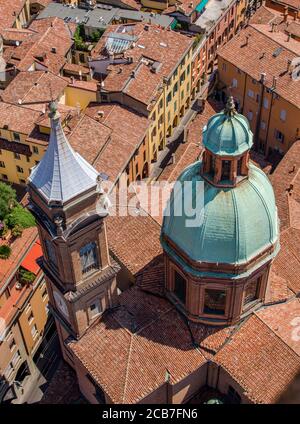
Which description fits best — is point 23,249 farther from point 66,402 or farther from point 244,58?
point 244,58

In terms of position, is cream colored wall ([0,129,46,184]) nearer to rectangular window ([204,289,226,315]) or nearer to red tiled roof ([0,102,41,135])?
red tiled roof ([0,102,41,135])

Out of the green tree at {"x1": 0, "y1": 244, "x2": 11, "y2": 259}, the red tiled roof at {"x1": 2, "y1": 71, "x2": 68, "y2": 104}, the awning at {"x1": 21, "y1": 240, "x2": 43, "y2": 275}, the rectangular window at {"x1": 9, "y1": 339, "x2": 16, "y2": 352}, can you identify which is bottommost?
the rectangular window at {"x1": 9, "y1": 339, "x2": 16, "y2": 352}

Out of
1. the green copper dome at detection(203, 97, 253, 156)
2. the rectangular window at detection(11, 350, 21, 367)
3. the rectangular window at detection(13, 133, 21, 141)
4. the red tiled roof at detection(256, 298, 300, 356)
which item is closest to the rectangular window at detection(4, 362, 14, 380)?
the rectangular window at detection(11, 350, 21, 367)

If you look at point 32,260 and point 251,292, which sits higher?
point 251,292

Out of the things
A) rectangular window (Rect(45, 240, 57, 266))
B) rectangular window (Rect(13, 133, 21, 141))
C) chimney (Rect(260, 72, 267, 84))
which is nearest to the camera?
rectangular window (Rect(45, 240, 57, 266))

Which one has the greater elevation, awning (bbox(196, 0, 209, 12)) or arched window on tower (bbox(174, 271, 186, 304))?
awning (bbox(196, 0, 209, 12))

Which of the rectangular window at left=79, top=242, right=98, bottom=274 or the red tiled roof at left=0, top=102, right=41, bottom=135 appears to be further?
the red tiled roof at left=0, top=102, right=41, bottom=135

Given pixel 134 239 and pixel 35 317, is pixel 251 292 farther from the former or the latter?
pixel 35 317

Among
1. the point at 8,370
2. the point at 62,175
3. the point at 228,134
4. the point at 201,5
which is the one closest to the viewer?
the point at 62,175

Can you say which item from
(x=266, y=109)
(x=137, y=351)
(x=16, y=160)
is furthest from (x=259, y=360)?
(x=16, y=160)
